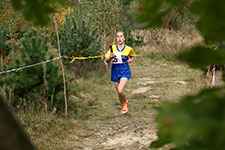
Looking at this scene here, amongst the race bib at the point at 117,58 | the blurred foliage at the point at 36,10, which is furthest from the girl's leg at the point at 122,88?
the blurred foliage at the point at 36,10

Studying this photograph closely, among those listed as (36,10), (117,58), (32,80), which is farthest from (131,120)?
(36,10)

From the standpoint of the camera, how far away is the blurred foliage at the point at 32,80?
4.46m

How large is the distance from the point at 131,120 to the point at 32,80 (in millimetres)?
1870

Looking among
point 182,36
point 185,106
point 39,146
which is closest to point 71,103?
point 39,146

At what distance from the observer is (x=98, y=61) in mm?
8234

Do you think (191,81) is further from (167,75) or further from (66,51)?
(66,51)

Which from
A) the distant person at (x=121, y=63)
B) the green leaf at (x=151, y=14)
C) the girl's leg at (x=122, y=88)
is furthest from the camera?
the distant person at (x=121, y=63)

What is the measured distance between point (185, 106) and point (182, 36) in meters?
14.1

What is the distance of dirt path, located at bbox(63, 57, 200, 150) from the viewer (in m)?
3.92

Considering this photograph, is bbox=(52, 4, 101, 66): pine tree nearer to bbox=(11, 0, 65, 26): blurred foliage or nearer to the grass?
the grass

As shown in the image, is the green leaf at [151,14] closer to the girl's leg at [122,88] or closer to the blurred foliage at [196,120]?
the blurred foliage at [196,120]

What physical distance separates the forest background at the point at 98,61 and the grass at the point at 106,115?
0.22 ft

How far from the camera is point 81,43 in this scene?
766 cm

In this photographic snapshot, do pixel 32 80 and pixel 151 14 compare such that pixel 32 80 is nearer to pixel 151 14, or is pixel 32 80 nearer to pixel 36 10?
pixel 36 10
